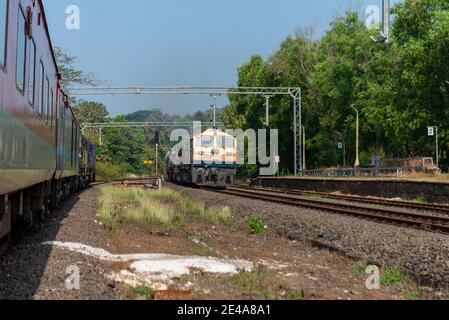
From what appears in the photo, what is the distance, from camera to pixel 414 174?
3444 cm

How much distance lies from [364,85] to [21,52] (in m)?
46.7

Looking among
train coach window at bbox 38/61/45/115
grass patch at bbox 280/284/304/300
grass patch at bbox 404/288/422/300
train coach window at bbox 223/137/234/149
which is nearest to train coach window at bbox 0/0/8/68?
train coach window at bbox 38/61/45/115

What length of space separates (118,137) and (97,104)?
8.90 metres

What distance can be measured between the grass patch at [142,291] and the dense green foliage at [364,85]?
3485cm

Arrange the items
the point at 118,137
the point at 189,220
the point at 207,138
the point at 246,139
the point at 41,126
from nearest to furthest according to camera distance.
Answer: the point at 41,126 → the point at 189,220 → the point at 207,138 → the point at 246,139 → the point at 118,137

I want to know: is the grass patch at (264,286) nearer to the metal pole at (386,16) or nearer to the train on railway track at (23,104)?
the train on railway track at (23,104)

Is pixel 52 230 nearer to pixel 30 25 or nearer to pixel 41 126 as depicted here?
pixel 41 126

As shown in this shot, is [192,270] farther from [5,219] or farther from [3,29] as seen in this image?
[3,29]

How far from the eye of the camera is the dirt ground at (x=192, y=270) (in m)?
6.31

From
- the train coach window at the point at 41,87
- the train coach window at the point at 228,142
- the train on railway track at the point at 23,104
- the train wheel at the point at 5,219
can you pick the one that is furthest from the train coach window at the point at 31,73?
the train coach window at the point at 228,142

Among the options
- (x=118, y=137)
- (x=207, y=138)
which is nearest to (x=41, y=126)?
(x=207, y=138)

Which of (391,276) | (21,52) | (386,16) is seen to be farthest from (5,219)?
(386,16)

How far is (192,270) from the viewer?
781 cm

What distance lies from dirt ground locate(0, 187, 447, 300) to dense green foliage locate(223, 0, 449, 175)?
30.3 meters
